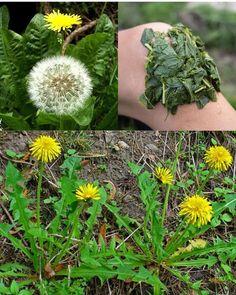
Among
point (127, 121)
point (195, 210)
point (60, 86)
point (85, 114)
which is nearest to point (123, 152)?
point (127, 121)

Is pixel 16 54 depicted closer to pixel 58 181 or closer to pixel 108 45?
pixel 108 45

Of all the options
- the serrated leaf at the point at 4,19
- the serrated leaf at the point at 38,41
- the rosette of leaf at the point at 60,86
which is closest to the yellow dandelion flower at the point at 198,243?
the rosette of leaf at the point at 60,86

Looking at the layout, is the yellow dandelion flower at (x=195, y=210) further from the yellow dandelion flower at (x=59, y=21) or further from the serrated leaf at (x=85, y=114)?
the yellow dandelion flower at (x=59, y=21)

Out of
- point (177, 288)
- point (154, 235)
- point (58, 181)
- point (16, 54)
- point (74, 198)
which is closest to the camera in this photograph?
point (74, 198)

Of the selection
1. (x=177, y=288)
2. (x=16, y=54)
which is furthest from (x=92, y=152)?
(x=177, y=288)

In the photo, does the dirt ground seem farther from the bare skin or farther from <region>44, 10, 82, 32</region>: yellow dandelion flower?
<region>44, 10, 82, 32</region>: yellow dandelion flower

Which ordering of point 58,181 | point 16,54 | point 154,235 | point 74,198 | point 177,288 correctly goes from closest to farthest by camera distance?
point 74,198 < point 154,235 < point 177,288 < point 58,181 < point 16,54

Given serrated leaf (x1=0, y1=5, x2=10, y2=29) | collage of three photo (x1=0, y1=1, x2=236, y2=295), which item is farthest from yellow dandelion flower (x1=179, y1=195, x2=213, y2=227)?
serrated leaf (x1=0, y1=5, x2=10, y2=29)

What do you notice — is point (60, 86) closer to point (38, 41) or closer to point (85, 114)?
point (85, 114)
